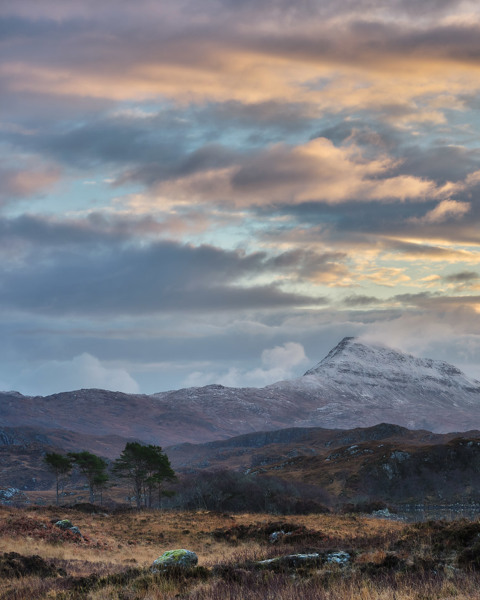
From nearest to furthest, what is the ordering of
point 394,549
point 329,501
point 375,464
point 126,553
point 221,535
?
1. point 394,549
2. point 126,553
3. point 221,535
4. point 329,501
5. point 375,464

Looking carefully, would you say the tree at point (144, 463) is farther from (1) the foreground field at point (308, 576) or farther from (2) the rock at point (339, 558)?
(2) the rock at point (339, 558)

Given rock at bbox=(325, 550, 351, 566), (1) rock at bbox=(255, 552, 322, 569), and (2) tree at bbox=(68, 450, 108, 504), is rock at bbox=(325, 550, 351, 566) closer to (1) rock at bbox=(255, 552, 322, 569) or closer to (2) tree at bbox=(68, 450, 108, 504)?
(1) rock at bbox=(255, 552, 322, 569)

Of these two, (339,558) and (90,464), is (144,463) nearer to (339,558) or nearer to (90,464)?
(90,464)

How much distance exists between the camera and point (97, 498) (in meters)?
160

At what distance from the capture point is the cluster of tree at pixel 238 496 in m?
95.2

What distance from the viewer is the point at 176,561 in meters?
20.3

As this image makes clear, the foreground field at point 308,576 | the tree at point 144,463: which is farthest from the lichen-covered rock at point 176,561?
the tree at point 144,463

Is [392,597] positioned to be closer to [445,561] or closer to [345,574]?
[345,574]

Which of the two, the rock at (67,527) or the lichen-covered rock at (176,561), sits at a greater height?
the lichen-covered rock at (176,561)

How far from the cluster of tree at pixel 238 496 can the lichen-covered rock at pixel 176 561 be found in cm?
7407

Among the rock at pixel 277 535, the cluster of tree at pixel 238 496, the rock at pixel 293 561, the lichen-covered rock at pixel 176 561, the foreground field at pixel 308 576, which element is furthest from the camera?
the cluster of tree at pixel 238 496

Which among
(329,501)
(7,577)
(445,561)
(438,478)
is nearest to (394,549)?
(445,561)

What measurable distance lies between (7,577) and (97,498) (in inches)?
5907

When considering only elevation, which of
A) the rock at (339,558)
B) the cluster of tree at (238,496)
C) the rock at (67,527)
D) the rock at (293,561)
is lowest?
the cluster of tree at (238,496)
